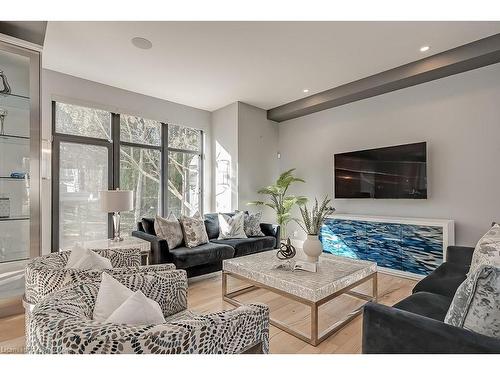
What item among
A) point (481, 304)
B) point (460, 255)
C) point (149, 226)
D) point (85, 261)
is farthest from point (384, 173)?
point (85, 261)

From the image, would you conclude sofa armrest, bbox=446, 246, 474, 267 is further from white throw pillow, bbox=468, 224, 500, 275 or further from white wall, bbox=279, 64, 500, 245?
white wall, bbox=279, 64, 500, 245

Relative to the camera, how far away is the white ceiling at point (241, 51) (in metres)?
2.54

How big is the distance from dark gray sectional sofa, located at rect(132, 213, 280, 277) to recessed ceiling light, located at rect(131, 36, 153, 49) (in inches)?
80.4

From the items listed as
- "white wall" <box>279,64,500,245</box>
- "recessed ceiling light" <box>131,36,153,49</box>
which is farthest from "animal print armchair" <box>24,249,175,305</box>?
"white wall" <box>279,64,500,245</box>

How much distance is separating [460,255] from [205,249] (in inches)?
100

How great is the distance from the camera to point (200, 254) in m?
3.07

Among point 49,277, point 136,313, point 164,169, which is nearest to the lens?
point 136,313

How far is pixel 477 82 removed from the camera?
10.4ft

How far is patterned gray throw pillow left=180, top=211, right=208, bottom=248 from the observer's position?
10.8ft

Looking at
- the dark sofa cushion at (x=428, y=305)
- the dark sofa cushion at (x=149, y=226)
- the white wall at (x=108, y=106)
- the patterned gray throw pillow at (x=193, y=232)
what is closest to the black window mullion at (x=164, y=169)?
the white wall at (x=108, y=106)

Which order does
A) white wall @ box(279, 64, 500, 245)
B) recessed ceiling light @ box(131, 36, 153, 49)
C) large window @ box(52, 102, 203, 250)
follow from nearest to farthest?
recessed ceiling light @ box(131, 36, 153, 49) < white wall @ box(279, 64, 500, 245) < large window @ box(52, 102, 203, 250)

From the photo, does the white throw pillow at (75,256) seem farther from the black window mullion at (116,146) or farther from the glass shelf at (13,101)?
the black window mullion at (116,146)

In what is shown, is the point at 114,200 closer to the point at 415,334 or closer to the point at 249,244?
the point at 249,244
